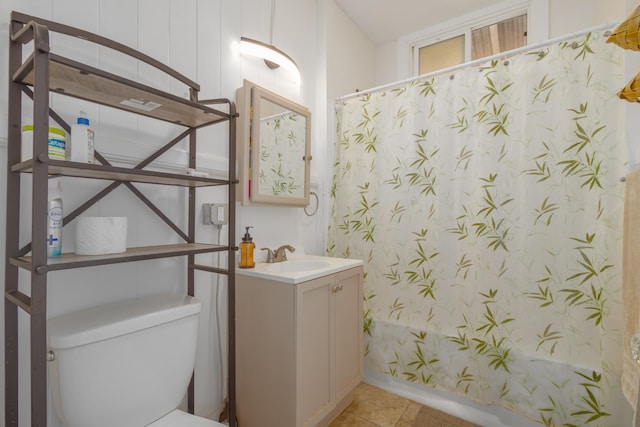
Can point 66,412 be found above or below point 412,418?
above

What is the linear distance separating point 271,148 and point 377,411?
5.21 feet

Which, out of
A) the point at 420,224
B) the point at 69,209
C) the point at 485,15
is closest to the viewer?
the point at 69,209

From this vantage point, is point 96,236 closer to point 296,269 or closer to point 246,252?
point 246,252

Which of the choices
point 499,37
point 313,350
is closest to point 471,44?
point 499,37

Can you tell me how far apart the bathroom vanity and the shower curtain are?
0.52 metres

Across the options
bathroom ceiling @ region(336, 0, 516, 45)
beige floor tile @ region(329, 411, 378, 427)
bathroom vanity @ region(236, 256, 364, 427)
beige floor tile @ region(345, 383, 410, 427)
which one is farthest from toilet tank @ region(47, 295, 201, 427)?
bathroom ceiling @ region(336, 0, 516, 45)

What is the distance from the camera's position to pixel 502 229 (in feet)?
5.29

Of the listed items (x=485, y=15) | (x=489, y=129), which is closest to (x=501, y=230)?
(x=489, y=129)

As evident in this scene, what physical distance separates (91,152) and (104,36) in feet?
1.60

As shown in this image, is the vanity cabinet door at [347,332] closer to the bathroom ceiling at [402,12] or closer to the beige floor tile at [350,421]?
the beige floor tile at [350,421]

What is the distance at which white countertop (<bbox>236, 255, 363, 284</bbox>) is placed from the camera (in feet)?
→ 4.38

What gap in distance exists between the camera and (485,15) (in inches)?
92.1

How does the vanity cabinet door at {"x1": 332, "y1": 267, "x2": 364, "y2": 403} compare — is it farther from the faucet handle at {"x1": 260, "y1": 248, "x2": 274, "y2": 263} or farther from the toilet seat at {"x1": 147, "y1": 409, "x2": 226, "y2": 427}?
the toilet seat at {"x1": 147, "y1": 409, "x2": 226, "y2": 427}

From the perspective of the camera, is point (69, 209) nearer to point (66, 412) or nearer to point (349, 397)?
point (66, 412)
